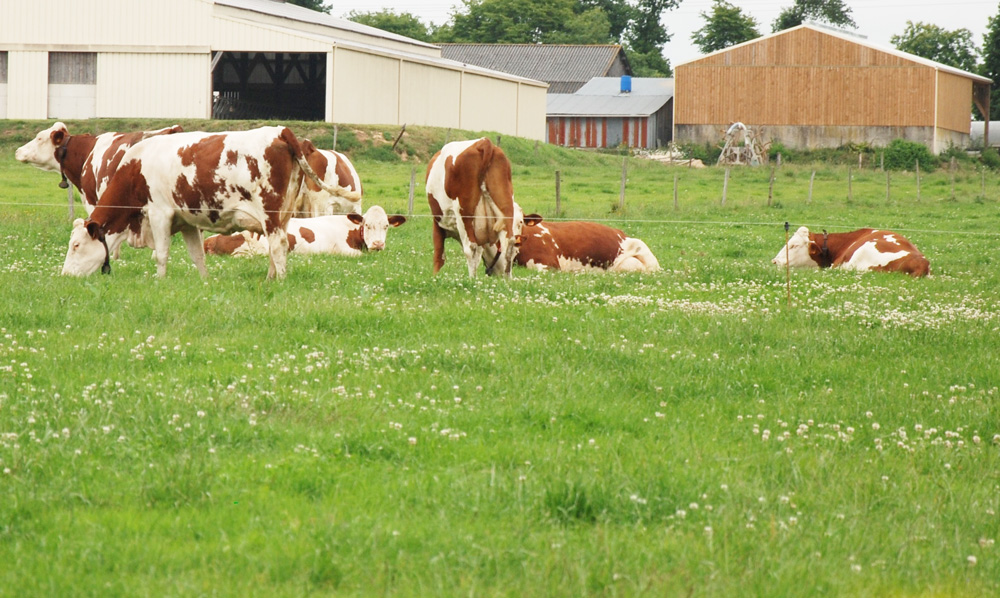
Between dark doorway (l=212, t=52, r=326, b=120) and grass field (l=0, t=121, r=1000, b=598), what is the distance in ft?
144

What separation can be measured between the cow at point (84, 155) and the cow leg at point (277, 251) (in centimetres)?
369

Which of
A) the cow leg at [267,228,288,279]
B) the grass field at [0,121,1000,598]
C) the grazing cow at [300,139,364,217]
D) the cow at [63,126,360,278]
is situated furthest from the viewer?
the grazing cow at [300,139,364,217]

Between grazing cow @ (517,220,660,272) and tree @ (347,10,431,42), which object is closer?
grazing cow @ (517,220,660,272)

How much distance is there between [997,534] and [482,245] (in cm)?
972

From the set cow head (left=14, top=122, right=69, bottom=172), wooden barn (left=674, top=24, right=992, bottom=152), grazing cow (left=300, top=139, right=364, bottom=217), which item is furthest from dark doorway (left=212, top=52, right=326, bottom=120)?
cow head (left=14, top=122, right=69, bottom=172)

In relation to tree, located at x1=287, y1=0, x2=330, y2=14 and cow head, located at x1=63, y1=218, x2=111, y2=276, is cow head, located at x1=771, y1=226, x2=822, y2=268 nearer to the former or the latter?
cow head, located at x1=63, y1=218, x2=111, y2=276

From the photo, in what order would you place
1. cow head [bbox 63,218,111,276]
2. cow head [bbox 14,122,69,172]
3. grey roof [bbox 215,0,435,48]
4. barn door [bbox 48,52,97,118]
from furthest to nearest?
grey roof [bbox 215,0,435,48], barn door [bbox 48,52,97,118], cow head [bbox 14,122,69,172], cow head [bbox 63,218,111,276]

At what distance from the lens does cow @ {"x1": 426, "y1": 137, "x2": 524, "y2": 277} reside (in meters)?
14.1

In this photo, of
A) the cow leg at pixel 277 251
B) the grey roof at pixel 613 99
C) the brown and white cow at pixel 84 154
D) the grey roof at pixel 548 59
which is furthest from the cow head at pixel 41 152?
the grey roof at pixel 548 59

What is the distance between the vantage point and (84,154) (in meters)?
17.9

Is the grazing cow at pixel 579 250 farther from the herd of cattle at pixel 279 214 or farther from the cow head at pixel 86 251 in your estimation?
the cow head at pixel 86 251

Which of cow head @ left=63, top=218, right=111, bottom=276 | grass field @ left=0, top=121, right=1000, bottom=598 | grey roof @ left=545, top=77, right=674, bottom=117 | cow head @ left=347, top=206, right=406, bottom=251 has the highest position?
grey roof @ left=545, top=77, right=674, bottom=117

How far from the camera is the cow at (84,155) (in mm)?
16250

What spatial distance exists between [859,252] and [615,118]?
56.3m
